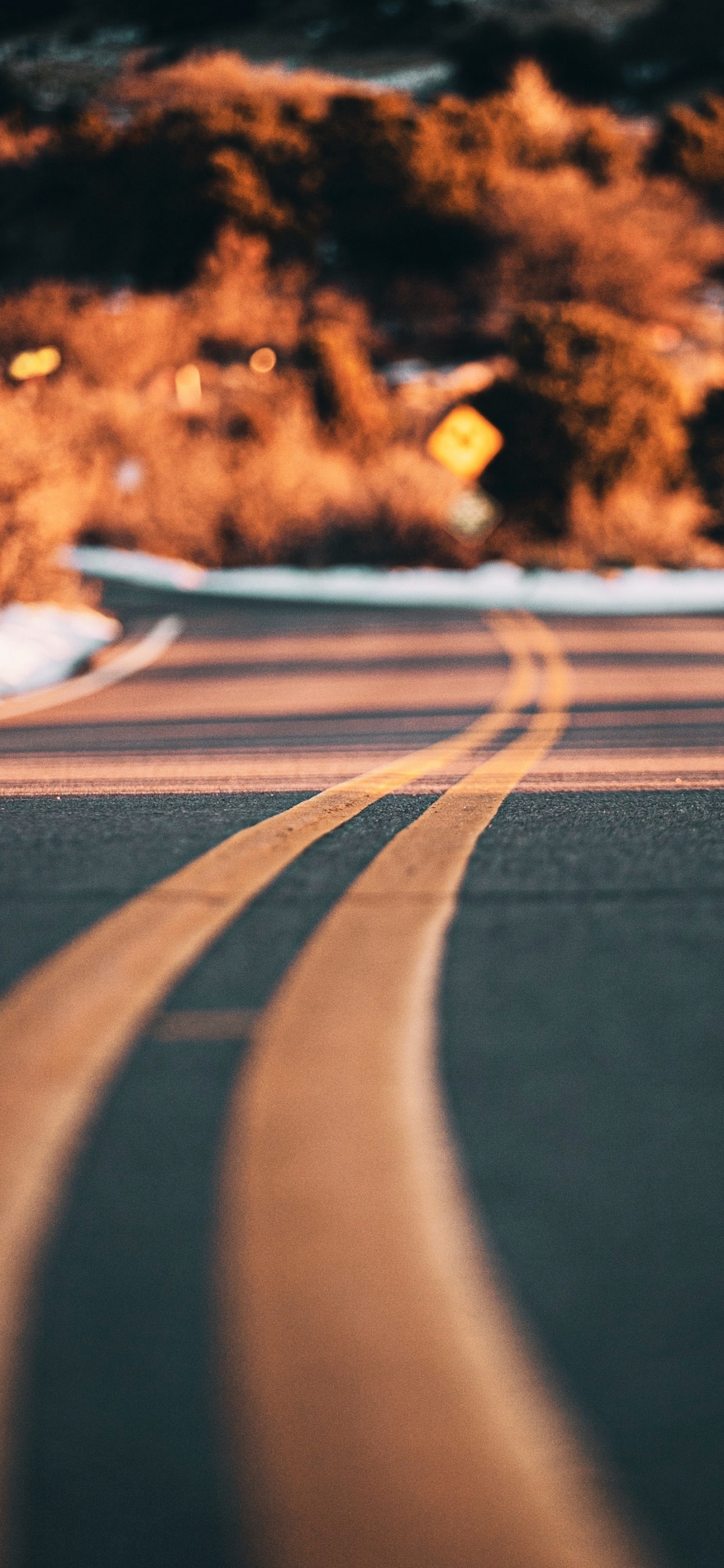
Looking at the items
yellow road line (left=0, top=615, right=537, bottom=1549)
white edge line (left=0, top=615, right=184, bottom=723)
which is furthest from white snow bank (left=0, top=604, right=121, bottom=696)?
yellow road line (left=0, top=615, right=537, bottom=1549)

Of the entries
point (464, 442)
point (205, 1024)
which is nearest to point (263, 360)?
point (464, 442)

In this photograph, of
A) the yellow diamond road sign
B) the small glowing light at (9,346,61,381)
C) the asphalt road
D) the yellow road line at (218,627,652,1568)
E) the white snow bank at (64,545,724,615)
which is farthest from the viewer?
the small glowing light at (9,346,61,381)

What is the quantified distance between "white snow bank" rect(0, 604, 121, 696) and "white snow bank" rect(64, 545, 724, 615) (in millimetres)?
6868

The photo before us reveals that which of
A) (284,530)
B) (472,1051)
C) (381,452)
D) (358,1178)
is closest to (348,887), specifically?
(472,1051)

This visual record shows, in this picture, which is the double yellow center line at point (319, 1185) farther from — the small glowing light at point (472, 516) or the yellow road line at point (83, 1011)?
the small glowing light at point (472, 516)

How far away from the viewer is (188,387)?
47.7 meters

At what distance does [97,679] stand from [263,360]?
132 ft

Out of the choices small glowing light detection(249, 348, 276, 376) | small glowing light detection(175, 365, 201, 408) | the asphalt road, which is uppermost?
small glowing light detection(249, 348, 276, 376)

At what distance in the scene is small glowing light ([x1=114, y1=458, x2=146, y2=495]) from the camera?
1414 inches

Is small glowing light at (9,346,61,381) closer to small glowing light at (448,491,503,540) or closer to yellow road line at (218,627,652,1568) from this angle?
small glowing light at (448,491,503,540)

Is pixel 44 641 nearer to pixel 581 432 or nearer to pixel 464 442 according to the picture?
pixel 464 442

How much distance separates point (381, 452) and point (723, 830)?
113ft

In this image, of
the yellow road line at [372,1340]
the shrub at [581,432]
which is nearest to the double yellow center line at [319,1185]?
the yellow road line at [372,1340]

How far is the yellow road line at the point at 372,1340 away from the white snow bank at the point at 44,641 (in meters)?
9.85
